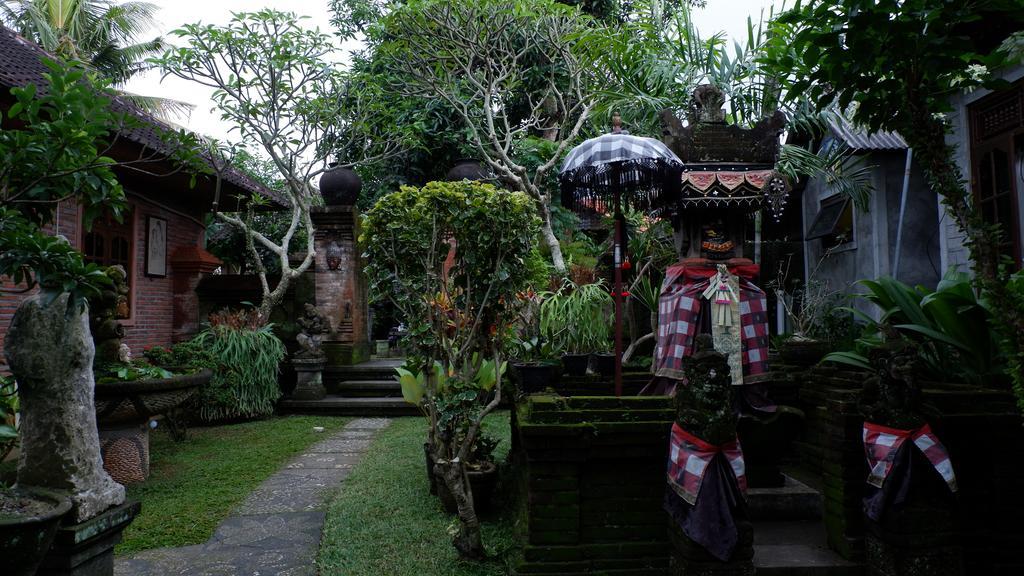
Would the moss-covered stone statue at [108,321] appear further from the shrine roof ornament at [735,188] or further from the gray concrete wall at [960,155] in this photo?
the gray concrete wall at [960,155]

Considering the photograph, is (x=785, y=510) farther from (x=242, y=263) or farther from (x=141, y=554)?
(x=242, y=263)

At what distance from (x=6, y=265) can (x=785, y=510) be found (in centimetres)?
420

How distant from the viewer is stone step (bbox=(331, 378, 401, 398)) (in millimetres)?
9086

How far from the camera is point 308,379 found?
9000mm

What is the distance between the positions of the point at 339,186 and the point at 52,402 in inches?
299

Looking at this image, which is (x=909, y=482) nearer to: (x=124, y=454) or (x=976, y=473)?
(x=976, y=473)

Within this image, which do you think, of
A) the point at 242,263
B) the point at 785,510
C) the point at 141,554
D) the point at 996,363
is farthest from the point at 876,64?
the point at 242,263

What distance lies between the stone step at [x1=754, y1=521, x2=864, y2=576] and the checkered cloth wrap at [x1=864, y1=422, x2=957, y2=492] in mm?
557

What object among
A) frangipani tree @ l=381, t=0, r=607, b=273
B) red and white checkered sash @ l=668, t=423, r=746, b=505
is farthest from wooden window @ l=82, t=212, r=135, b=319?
red and white checkered sash @ l=668, t=423, r=746, b=505

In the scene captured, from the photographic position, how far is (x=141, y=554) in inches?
145

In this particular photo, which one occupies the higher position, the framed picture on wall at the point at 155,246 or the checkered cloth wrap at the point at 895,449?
the framed picture on wall at the point at 155,246

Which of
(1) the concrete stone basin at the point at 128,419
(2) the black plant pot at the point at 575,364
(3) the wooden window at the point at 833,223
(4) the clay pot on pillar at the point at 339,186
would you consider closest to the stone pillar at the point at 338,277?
(4) the clay pot on pillar at the point at 339,186

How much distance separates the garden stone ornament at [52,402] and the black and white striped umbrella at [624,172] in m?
2.99

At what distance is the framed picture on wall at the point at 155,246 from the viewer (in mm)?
9019
